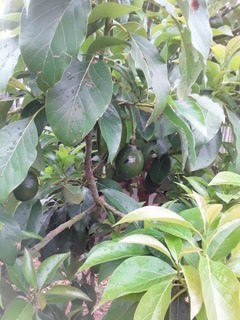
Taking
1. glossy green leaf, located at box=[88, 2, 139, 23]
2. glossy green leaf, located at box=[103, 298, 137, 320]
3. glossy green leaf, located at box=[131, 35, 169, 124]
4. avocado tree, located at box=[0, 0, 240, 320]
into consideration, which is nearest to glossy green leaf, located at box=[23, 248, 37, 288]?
avocado tree, located at box=[0, 0, 240, 320]

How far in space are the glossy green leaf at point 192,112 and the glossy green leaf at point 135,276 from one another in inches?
10.5

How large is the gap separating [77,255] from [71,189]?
285 millimetres

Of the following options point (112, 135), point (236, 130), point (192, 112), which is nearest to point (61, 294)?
point (112, 135)

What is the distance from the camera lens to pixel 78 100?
1.98ft

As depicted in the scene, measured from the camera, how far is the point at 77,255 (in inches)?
41.8

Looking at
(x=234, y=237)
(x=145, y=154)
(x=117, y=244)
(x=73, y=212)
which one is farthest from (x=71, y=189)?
(x=234, y=237)

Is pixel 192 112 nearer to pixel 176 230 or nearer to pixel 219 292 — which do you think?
pixel 176 230

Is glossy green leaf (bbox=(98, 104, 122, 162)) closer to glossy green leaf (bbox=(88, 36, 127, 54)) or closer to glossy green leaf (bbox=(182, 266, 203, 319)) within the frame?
glossy green leaf (bbox=(88, 36, 127, 54))

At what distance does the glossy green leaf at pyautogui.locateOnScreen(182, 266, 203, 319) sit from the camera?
0.43 meters

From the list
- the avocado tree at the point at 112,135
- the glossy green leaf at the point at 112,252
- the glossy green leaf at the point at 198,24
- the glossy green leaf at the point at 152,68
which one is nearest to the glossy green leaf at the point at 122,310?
the avocado tree at the point at 112,135

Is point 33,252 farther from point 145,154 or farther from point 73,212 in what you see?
point 145,154

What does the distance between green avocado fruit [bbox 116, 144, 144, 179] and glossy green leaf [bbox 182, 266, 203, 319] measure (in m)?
0.41

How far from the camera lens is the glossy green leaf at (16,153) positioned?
1.91 ft

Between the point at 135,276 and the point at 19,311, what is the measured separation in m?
0.26
